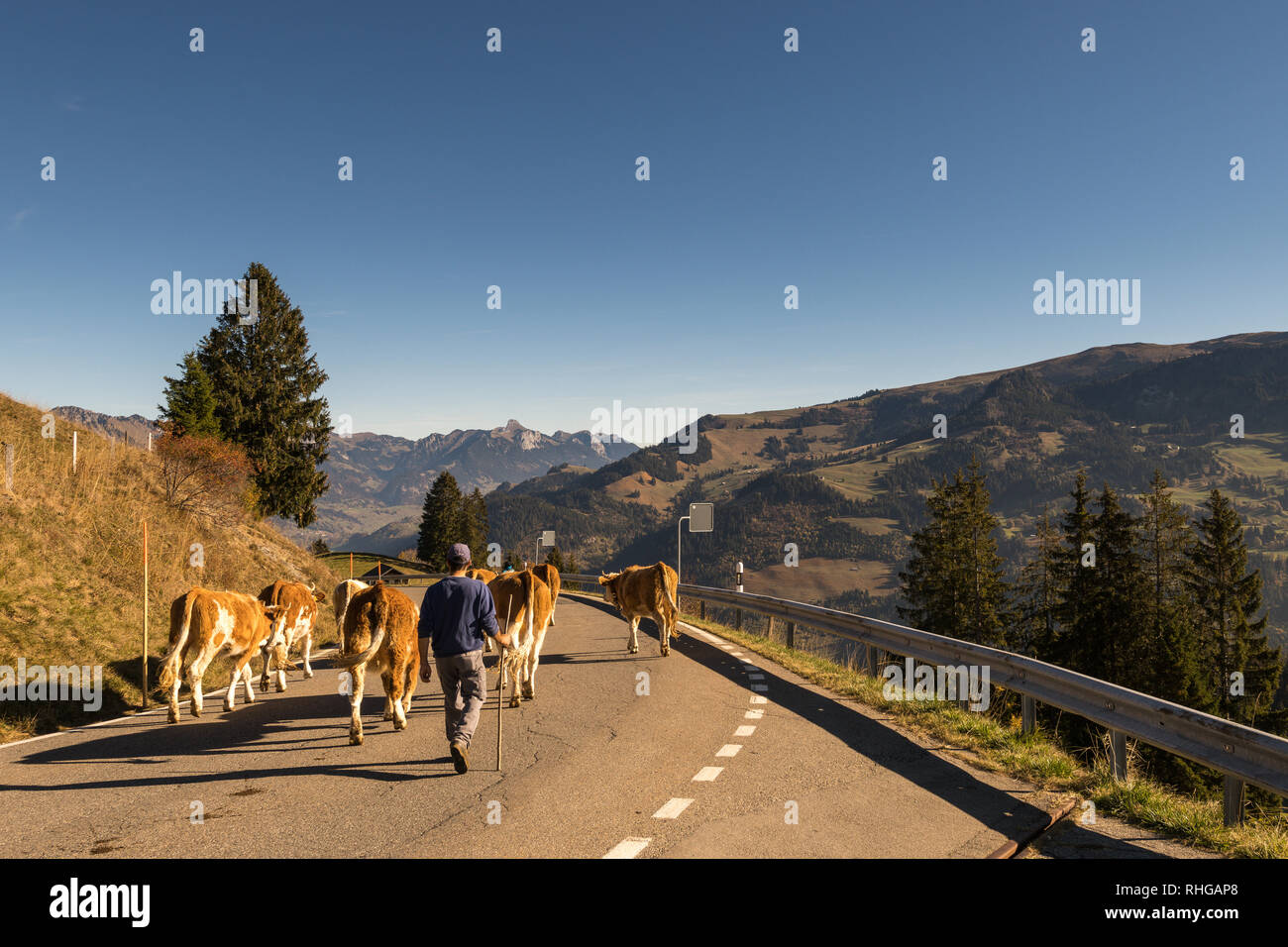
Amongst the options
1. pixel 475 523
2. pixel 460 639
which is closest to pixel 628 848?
pixel 460 639

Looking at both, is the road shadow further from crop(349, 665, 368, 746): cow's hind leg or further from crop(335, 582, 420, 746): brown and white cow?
crop(349, 665, 368, 746): cow's hind leg

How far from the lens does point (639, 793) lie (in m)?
6.30

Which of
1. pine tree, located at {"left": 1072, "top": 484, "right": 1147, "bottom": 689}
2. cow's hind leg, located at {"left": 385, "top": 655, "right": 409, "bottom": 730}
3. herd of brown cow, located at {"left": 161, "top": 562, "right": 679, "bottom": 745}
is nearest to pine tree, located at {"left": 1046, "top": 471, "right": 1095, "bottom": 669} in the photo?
pine tree, located at {"left": 1072, "top": 484, "right": 1147, "bottom": 689}

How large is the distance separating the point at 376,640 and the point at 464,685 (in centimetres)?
137

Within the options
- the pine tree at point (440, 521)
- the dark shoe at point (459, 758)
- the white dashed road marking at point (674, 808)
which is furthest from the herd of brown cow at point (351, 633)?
the pine tree at point (440, 521)

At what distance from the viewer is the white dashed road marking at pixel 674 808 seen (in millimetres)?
5742

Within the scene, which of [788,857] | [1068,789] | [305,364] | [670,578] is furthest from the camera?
[305,364]

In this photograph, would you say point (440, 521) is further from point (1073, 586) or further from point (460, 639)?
point (460, 639)

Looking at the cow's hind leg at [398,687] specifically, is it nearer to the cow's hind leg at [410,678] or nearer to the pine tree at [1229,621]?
the cow's hind leg at [410,678]

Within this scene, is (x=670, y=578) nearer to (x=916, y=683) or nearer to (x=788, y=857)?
(x=916, y=683)

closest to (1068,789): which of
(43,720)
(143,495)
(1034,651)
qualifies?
(43,720)

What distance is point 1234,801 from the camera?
226 inches

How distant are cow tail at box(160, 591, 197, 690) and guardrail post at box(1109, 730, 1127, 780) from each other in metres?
10.3
